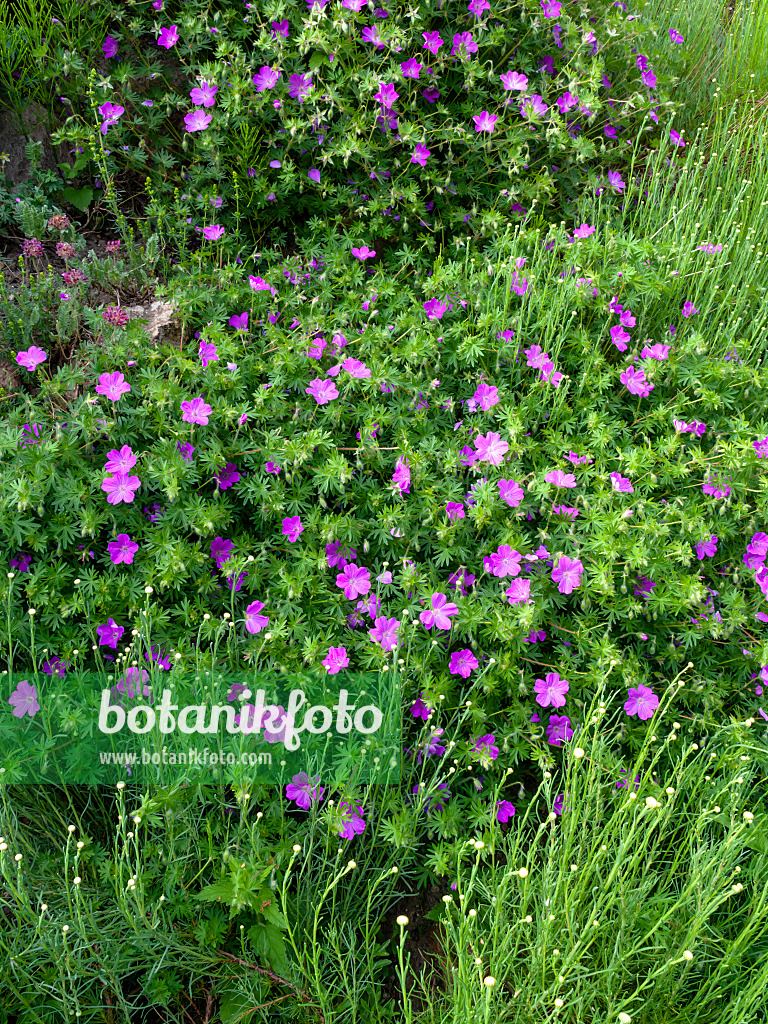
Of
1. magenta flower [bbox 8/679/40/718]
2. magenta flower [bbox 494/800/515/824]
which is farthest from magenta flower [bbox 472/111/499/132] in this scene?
magenta flower [bbox 8/679/40/718]

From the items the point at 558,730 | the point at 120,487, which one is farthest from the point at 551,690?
the point at 120,487

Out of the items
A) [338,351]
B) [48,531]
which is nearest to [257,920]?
[48,531]

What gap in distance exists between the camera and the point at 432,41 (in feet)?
10.7

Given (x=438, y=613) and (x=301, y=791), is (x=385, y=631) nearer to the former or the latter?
(x=438, y=613)

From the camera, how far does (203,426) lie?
8.62ft

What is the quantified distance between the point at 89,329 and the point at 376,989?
2569 mm

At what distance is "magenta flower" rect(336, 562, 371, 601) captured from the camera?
2443 millimetres

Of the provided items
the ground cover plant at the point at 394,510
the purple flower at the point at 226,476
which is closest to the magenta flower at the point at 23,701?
the ground cover plant at the point at 394,510

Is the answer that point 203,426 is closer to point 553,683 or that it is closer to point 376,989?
point 553,683

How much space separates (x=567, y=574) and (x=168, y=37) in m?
2.90

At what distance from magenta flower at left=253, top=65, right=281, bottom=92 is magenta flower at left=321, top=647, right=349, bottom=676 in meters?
2.44

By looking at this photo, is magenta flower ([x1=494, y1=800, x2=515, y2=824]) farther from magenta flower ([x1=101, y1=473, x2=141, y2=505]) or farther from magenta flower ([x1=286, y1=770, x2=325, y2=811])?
magenta flower ([x1=101, y1=473, x2=141, y2=505])

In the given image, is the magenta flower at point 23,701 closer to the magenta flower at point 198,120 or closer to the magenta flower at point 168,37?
the magenta flower at point 198,120

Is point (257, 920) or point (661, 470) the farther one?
point (661, 470)
